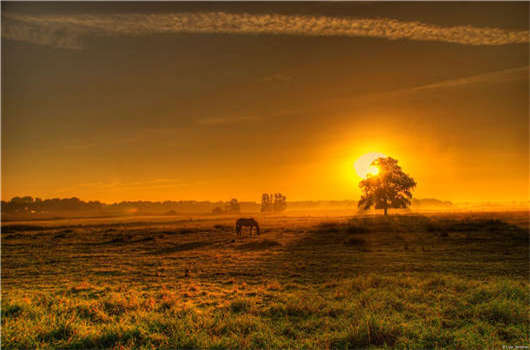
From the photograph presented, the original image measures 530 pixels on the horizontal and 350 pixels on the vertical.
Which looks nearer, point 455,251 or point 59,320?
point 59,320

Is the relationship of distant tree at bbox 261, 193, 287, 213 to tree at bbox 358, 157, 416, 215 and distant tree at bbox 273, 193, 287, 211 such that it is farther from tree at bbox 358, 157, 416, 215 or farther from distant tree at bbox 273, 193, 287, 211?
tree at bbox 358, 157, 416, 215

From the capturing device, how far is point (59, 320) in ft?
26.4

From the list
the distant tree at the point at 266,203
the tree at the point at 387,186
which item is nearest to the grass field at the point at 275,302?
the tree at the point at 387,186

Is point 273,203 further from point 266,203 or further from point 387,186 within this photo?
point 387,186

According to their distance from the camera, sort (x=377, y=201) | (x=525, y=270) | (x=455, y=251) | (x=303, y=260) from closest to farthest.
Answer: (x=525, y=270), (x=303, y=260), (x=455, y=251), (x=377, y=201)

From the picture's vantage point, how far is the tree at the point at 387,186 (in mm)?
63969

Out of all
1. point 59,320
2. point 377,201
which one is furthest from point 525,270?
point 377,201

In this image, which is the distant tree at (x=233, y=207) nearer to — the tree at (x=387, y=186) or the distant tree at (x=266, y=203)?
the distant tree at (x=266, y=203)

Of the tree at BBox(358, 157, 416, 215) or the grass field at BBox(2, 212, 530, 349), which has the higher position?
the tree at BBox(358, 157, 416, 215)

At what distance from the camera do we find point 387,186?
210 ft

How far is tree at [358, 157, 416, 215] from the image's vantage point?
63969mm

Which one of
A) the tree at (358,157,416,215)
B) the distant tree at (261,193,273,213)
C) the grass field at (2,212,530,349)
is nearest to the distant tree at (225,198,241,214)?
the distant tree at (261,193,273,213)

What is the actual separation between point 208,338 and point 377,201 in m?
64.0

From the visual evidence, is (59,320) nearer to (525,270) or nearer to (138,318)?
(138,318)
